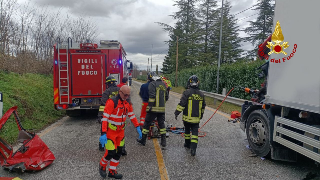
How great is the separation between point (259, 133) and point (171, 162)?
1.91m

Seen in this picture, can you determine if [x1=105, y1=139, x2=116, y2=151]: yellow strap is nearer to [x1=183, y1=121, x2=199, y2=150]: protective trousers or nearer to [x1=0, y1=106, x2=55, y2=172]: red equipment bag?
[x1=0, y1=106, x2=55, y2=172]: red equipment bag

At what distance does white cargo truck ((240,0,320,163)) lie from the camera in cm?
316

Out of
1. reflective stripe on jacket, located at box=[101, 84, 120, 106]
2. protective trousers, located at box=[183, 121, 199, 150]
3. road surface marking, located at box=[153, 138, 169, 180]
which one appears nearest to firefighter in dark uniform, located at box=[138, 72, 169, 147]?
road surface marking, located at box=[153, 138, 169, 180]

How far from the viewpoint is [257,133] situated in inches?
183

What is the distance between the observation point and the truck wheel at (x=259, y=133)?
441cm

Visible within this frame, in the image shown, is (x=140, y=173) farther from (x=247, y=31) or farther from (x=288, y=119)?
(x=247, y=31)

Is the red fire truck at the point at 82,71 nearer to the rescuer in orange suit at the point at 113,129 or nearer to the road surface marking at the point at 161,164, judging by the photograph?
the road surface marking at the point at 161,164

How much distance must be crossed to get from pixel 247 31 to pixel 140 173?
32.1m

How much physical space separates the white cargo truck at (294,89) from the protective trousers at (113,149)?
2.82 m

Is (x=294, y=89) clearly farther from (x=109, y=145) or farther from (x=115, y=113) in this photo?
(x=109, y=145)

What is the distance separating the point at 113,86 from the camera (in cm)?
563

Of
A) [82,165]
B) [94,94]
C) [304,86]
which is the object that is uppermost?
[304,86]

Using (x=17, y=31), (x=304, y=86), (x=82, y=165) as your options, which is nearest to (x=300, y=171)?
(x=304, y=86)

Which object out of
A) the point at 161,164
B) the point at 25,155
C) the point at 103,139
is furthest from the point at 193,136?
the point at 25,155
